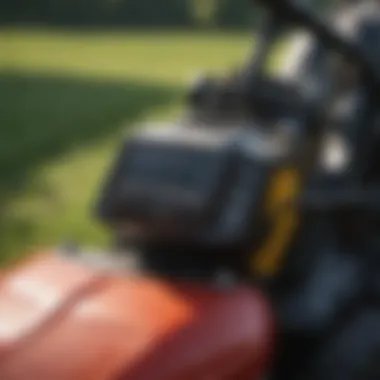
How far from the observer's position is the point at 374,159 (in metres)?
2.65

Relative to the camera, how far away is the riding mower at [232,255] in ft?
6.18

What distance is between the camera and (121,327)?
1.88 m

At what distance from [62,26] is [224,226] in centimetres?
1242

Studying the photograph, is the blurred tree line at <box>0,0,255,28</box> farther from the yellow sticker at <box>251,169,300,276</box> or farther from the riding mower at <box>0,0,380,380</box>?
the yellow sticker at <box>251,169,300,276</box>

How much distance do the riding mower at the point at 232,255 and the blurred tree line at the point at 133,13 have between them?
37.1ft

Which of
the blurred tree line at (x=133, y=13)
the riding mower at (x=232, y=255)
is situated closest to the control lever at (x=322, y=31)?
the riding mower at (x=232, y=255)

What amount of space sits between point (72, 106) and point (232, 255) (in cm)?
611

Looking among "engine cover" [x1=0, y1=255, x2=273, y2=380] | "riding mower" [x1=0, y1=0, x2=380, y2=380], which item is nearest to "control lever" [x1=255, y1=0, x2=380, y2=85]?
"riding mower" [x1=0, y1=0, x2=380, y2=380]

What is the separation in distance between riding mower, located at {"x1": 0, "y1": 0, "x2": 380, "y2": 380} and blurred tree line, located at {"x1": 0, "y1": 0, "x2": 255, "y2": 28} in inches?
445

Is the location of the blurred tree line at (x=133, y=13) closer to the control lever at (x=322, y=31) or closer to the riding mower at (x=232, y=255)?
the riding mower at (x=232, y=255)

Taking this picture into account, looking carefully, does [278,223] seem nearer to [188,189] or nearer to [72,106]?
[188,189]

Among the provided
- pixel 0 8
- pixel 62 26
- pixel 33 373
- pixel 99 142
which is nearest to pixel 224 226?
pixel 33 373

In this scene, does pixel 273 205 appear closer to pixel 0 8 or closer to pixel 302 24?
pixel 302 24

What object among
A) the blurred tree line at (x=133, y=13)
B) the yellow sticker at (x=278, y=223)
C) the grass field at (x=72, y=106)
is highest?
the blurred tree line at (x=133, y=13)
